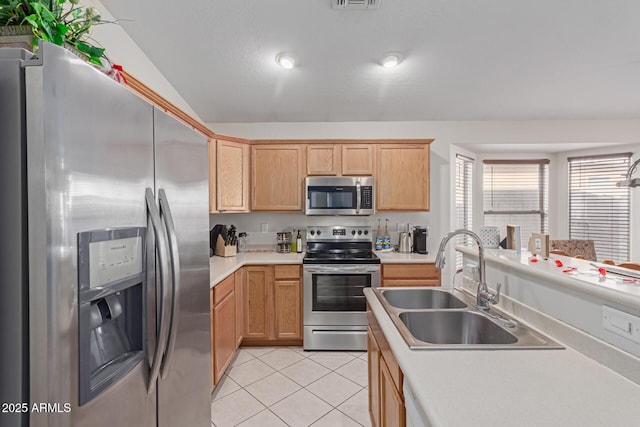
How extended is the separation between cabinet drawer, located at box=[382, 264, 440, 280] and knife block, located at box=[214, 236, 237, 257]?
1.64 metres

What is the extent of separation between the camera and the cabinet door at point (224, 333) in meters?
2.25

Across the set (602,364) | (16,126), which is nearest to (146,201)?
(16,126)

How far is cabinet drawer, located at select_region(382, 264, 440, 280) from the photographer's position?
3.12 meters

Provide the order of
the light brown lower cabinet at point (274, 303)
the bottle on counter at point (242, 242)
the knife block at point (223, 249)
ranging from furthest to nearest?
the bottle on counter at point (242, 242)
the knife block at point (223, 249)
the light brown lower cabinet at point (274, 303)

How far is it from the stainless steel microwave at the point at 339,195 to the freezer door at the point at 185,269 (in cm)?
200

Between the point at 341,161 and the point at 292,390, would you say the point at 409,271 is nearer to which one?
the point at 341,161

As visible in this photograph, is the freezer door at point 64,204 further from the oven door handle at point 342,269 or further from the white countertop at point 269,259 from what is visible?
the oven door handle at point 342,269

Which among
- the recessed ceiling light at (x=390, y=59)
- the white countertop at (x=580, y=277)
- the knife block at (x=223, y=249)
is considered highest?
the recessed ceiling light at (x=390, y=59)

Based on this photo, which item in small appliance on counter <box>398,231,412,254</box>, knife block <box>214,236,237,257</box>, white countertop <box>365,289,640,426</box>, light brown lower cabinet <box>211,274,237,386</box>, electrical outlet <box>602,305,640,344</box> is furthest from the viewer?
small appliance on counter <box>398,231,412,254</box>

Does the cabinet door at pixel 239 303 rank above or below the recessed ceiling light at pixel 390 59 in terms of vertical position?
below

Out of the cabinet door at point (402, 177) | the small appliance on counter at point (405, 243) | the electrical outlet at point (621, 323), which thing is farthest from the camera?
the small appliance on counter at point (405, 243)

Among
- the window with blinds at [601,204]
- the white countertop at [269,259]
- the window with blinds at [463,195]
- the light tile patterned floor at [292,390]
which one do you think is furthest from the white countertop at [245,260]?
the window with blinds at [601,204]

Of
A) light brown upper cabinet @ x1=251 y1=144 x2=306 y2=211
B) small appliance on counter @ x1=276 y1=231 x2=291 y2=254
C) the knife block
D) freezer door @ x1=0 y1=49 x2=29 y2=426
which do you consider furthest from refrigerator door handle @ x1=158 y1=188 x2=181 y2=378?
small appliance on counter @ x1=276 y1=231 x2=291 y2=254

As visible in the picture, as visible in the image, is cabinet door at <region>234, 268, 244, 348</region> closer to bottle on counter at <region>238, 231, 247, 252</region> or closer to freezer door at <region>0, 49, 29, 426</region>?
bottle on counter at <region>238, 231, 247, 252</region>
